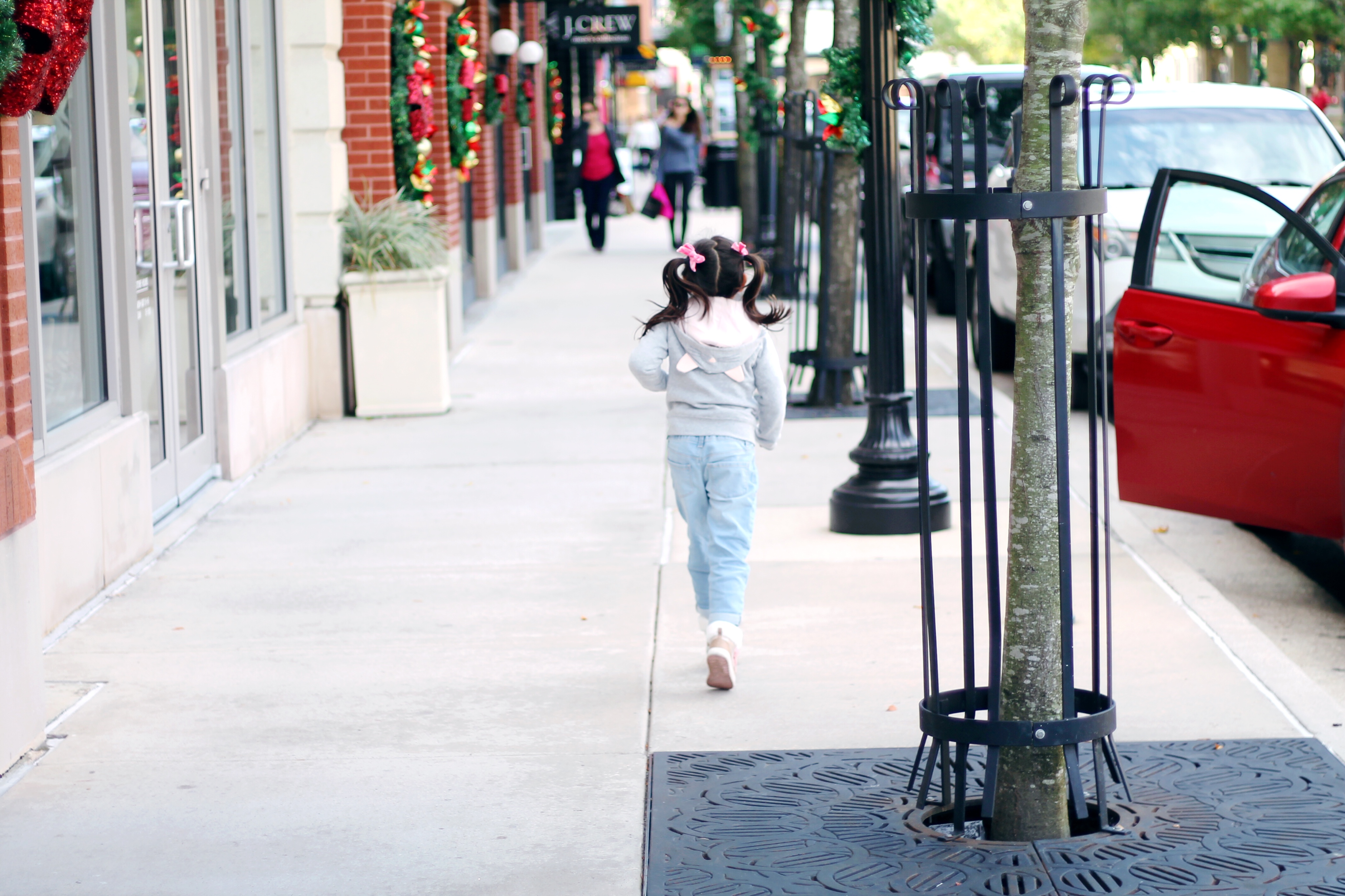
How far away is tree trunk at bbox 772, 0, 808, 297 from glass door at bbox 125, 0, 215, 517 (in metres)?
3.68

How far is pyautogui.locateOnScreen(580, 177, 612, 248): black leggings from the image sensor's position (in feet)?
73.6

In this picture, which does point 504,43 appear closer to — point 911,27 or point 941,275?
point 941,275

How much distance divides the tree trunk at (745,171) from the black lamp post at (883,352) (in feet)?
38.1

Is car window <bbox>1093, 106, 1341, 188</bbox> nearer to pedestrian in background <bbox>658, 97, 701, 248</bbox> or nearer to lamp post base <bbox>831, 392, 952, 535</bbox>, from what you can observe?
lamp post base <bbox>831, 392, 952, 535</bbox>

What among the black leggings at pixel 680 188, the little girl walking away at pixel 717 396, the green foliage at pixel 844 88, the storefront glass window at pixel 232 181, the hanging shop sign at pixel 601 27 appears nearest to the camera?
the little girl walking away at pixel 717 396

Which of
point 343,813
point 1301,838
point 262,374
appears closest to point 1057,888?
point 1301,838

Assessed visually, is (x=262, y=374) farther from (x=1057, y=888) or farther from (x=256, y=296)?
(x=1057, y=888)

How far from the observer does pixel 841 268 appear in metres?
10.3

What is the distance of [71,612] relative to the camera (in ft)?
19.9

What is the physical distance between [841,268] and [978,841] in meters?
6.72

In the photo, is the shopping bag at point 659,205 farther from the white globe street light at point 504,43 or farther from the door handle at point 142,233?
the door handle at point 142,233

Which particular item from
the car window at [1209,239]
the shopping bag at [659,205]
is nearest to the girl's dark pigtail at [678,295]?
the car window at [1209,239]

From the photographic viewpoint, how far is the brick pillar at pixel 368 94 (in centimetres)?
1084

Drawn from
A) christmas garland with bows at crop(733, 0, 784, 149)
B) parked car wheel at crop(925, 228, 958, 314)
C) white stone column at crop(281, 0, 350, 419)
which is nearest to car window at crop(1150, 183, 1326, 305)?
white stone column at crop(281, 0, 350, 419)
